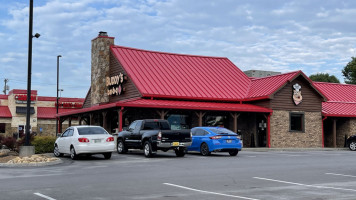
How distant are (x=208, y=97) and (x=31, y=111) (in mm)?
30584

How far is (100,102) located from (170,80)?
20.0 feet

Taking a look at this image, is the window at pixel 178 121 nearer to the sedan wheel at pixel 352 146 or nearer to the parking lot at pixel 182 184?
the sedan wheel at pixel 352 146

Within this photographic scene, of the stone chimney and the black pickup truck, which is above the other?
the stone chimney

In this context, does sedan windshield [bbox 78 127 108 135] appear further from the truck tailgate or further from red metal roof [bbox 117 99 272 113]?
red metal roof [bbox 117 99 272 113]

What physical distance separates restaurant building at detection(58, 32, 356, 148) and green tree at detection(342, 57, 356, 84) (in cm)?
3946

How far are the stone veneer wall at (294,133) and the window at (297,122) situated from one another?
1.27ft

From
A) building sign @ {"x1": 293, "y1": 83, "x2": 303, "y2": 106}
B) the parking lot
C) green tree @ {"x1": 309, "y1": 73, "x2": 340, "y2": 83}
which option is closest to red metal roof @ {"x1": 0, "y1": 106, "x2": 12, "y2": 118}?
building sign @ {"x1": 293, "y1": 83, "x2": 303, "y2": 106}

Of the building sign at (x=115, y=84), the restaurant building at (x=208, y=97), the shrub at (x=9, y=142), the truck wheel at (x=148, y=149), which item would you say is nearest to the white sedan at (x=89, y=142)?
the truck wheel at (x=148, y=149)

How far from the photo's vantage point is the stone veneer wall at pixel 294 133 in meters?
36.0

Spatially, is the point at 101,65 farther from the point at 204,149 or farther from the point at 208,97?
the point at 204,149

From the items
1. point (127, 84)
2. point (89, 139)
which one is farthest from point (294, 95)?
point (89, 139)

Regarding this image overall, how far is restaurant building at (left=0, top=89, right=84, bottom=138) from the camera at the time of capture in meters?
56.8

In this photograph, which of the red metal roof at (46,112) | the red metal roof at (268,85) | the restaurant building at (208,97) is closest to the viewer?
the restaurant building at (208,97)

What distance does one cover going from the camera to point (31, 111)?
5816 centimetres
